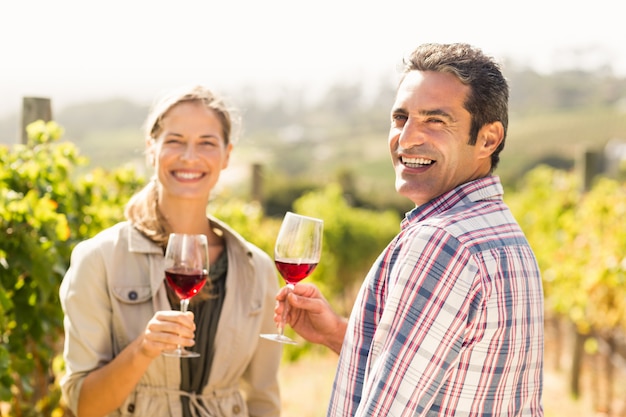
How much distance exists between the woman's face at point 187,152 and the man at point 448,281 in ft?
3.24

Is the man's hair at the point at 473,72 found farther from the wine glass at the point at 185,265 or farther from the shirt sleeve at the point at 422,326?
the wine glass at the point at 185,265

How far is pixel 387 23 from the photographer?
54906 mm

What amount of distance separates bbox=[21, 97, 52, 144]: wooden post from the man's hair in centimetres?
273

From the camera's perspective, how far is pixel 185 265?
7.66ft

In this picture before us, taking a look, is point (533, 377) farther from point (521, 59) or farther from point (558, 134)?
point (521, 59)

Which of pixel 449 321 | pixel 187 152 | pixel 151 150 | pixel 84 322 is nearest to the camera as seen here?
pixel 449 321

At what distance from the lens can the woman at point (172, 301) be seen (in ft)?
8.54

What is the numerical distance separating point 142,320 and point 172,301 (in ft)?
0.46

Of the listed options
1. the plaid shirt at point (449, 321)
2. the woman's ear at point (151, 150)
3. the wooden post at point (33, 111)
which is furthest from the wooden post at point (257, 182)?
the plaid shirt at point (449, 321)

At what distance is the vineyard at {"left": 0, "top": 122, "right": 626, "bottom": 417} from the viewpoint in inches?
128

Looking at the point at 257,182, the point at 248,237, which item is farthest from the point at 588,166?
the point at 248,237

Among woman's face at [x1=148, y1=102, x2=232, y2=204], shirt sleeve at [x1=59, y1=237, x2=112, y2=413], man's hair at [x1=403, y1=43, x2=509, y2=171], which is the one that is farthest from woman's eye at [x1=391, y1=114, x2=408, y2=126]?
shirt sleeve at [x1=59, y1=237, x2=112, y2=413]

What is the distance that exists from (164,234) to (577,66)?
55807mm

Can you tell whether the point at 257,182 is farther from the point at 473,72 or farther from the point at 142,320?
the point at 473,72
